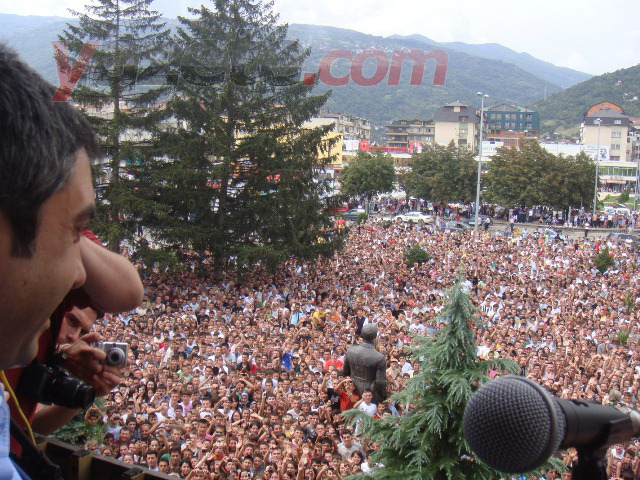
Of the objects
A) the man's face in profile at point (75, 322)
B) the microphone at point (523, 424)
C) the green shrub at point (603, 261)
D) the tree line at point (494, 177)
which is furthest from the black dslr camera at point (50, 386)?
the tree line at point (494, 177)

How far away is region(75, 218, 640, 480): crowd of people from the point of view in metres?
6.09

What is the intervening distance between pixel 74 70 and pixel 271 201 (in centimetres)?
1698

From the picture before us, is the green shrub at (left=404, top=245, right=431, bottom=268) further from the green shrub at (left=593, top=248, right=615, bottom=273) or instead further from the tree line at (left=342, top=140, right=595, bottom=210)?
the tree line at (left=342, top=140, right=595, bottom=210)

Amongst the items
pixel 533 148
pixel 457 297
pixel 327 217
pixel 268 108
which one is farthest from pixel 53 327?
pixel 533 148

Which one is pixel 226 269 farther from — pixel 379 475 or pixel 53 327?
pixel 53 327

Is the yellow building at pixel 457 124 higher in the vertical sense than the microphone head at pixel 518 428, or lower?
higher

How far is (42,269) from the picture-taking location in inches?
31.1

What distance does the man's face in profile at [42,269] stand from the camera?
0.76m

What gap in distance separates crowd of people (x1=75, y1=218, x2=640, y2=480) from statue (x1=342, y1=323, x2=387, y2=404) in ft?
0.73

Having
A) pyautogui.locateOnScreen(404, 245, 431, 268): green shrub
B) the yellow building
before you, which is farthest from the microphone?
the yellow building

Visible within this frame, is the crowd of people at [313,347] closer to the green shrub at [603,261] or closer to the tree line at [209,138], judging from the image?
the green shrub at [603,261]

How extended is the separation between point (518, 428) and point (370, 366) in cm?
573

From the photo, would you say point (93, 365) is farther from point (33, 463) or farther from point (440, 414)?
point (440, 414)

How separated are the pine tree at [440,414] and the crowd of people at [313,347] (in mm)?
866
